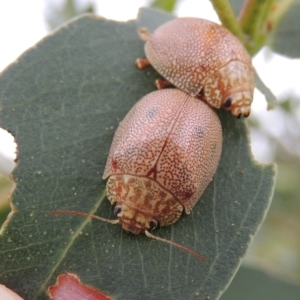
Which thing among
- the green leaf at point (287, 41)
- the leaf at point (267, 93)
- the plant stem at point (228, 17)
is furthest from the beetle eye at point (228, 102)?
the green leaf at point (287, 41)

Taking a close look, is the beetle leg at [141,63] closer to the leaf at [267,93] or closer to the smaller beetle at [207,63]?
the smaller beetle at [207,63]

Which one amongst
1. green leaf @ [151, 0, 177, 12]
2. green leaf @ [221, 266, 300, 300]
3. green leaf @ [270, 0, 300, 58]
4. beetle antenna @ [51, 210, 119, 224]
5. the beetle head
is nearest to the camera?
beetle antenna @ [51, 210, 119, 224]

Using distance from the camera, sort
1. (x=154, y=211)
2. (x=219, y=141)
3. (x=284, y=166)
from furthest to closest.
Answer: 1. (x=284, y=166)
2. (x=219, y=141)
3. (x=154, y=211)

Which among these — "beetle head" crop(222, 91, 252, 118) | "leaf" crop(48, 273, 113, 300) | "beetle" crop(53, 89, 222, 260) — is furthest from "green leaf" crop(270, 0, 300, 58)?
"leaf" crop(48, 273, 113, 300)

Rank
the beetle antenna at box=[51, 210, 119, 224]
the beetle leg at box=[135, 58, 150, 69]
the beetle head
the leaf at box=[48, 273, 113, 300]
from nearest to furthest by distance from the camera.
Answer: the leaf at box=[48, 273, 113, 300]
the beetle antenna at box=[51, 210, 119, 224]
the beetle head
the beetle leg at box=[135, 58, 150, 69]

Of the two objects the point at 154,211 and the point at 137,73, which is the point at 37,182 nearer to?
the point at 154,211

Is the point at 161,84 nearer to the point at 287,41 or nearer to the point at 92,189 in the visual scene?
the point at 92,189

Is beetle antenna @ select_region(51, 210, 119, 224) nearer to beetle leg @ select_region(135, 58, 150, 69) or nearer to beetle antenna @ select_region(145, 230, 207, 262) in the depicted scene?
beetle antenna @ select_region(145, 230, 207, 262)

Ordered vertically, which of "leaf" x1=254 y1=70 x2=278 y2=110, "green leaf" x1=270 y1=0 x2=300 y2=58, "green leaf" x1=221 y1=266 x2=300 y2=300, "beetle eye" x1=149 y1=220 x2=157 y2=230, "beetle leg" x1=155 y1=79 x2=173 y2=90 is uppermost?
"green leaf" x1=270 y1=0 x2=300 y2=58

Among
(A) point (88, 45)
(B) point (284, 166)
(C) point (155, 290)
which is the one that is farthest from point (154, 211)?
(B) point (284, 166)
